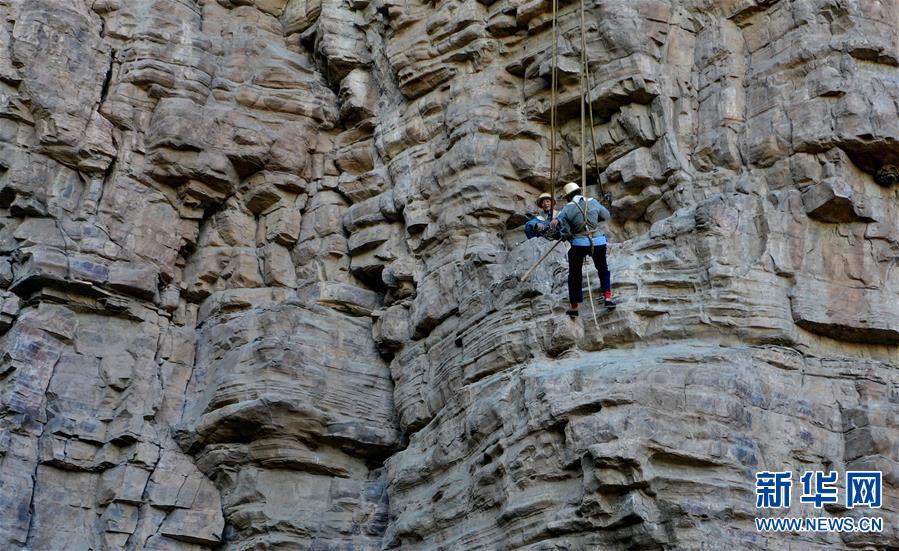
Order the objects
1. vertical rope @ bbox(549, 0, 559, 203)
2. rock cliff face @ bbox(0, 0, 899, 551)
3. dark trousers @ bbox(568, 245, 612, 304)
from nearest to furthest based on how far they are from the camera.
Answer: rock cliff face @ bbox(0, 0, 899, 551) → dark trousers @ bbox(568, 245, 612, 304) → vertical rope @ bbox(549, 0, 559, 203)

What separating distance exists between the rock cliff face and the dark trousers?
39 centimetres

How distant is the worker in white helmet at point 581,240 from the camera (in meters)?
16.4

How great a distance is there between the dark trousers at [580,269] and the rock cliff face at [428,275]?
385mm

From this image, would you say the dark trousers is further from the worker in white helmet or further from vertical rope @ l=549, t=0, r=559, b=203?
vertical rope @ l=549, t=0, r=559, b=203

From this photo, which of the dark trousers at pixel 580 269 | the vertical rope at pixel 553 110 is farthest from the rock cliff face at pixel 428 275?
the dark trousers at pixel 580 269

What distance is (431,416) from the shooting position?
18875mm

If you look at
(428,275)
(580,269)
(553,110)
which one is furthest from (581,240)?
(428,275)

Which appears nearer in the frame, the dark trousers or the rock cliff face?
the rock cliff face

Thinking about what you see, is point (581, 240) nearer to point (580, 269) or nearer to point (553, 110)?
point (580, 269)

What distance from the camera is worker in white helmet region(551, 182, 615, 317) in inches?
645

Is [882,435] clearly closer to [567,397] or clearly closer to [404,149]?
[567,397]

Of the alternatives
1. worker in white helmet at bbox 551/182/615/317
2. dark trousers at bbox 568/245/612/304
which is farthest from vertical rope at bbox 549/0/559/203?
dark trousers at bbox 568/245/612/304

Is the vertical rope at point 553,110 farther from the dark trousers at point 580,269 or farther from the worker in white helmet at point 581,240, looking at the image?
the dark trousers at point 580,269

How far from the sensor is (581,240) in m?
16.4
